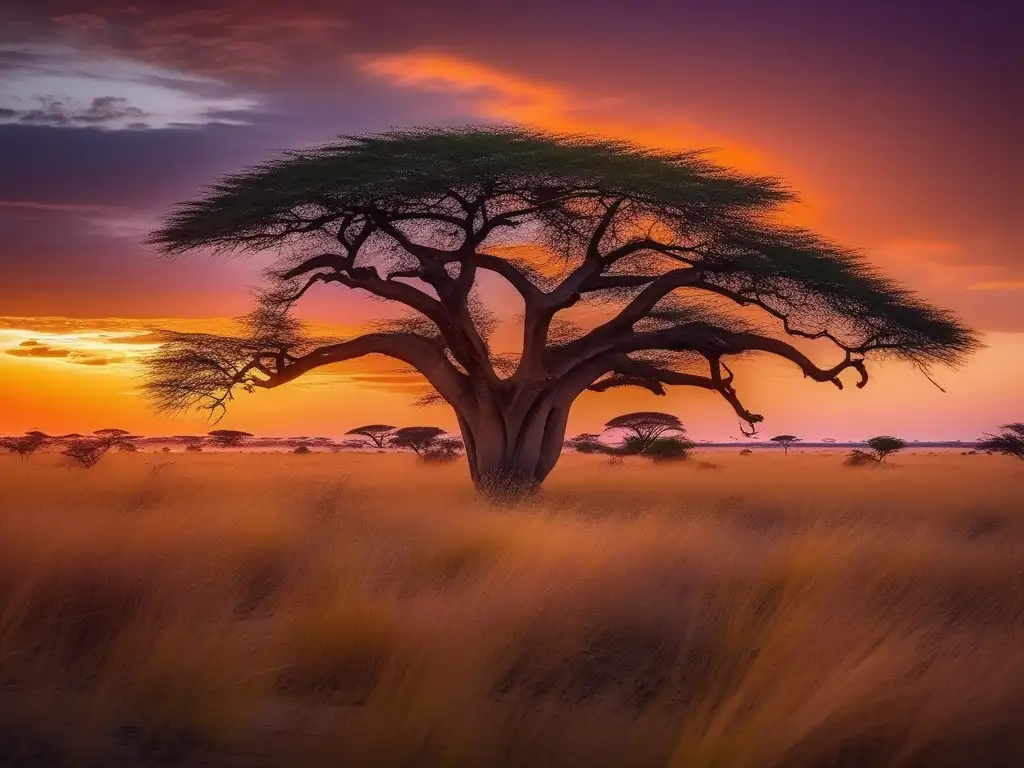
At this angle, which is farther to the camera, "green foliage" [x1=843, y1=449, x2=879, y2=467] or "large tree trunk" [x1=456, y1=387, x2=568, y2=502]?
"green foliage" [x1=843, y1=449, x2=879, y2=467]

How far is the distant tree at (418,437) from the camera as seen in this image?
60.6 meters

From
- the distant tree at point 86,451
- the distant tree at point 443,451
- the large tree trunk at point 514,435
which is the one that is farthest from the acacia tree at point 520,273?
the distant tree at point 443,451

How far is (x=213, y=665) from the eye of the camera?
22.2 ft

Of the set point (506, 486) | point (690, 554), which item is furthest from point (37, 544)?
point (506, 486)

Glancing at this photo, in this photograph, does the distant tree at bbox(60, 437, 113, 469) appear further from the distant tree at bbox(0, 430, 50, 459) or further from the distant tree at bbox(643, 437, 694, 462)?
the distant tree at bbox(643, 437, 694, 462)

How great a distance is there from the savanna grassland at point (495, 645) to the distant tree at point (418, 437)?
46.8m

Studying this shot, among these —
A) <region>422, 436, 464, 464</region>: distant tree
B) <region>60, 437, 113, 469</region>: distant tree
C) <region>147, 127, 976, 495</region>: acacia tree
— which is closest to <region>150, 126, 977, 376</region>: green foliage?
<region>147, 127, 976, 495</region>: acacia tree

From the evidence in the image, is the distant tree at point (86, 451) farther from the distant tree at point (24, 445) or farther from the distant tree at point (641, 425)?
the distant tree at point (641, 425)

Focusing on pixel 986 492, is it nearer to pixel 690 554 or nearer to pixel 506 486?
pixel 506 486

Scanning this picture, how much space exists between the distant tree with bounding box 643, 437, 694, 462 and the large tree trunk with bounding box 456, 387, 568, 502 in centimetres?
3501

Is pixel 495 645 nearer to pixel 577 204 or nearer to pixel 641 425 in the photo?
pixel 577 204

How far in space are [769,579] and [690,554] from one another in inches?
69.5

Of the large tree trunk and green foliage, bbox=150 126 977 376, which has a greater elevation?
green foliage, bbox=150 126 977 376

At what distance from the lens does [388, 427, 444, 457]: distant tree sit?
60.6 m
